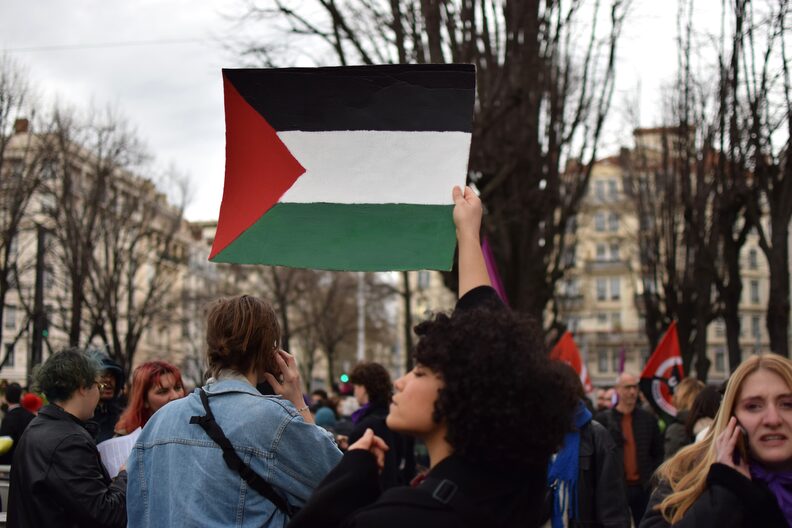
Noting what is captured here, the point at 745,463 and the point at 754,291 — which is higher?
the point at 754,291

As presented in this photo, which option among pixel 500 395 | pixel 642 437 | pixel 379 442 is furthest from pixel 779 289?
pixel 500 395

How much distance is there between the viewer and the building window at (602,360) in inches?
3777

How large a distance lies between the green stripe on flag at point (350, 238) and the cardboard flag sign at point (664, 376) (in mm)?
8811

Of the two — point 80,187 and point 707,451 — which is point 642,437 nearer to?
point 707,451

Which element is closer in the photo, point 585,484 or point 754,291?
point 585,484

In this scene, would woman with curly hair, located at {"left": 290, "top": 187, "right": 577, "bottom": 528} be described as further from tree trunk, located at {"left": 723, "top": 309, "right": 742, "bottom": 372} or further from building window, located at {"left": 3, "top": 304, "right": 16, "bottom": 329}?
building window, located at {"left": 3, "top": 304, "right": 16, "bottom": 329}

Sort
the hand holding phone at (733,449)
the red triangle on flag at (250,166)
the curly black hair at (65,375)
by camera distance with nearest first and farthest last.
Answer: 1. the hand holding phone at (733,449)
2. the red triangle on flag at (250,166)
3. the curly black hair at (65,375)

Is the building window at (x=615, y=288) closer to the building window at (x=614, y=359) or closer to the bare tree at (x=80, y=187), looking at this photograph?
the building window at (x=614, y=359)

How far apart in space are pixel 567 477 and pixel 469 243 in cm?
336

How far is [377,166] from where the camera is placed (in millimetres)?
4062

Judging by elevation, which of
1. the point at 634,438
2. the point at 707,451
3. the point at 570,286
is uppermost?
the point at 570,286

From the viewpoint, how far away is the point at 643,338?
301 feet

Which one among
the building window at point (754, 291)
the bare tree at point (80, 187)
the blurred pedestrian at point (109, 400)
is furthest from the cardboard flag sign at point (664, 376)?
the building window at point (754, 291)

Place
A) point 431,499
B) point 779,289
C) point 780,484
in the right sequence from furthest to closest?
point 779,289, point 780,484, point 431,499
